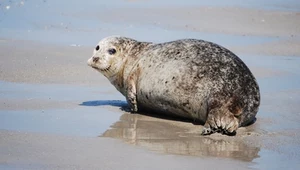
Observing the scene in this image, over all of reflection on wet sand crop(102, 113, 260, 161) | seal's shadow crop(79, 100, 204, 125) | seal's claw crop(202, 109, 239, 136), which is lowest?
reflection on wet sand crop(102, 113, 260, 161)

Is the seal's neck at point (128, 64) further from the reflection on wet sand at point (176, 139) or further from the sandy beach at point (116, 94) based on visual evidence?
the reflection on wet sand at point (176, 139)

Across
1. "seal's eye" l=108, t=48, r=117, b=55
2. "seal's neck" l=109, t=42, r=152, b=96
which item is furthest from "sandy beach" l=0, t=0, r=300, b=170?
"seal's eye" l=108, t=48, r=117, b=55

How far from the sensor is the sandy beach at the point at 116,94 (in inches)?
247

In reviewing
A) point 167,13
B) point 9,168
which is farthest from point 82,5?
point 9,168

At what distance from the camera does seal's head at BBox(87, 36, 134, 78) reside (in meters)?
8.80

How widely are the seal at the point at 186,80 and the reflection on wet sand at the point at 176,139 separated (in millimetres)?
183

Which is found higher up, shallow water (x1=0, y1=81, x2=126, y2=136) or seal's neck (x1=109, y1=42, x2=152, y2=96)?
seal's neck (x1=109, y1=42, x2=152, y2=96)

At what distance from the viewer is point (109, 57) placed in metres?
8.84

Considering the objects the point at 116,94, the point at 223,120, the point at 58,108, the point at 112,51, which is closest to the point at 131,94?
the point at 112,51

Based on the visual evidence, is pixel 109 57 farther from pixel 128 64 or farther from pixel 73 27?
pixel 73 27

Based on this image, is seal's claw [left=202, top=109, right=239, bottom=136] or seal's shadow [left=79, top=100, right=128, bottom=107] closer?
seal's claw [left=202, top=109, right=239, bottom=136]

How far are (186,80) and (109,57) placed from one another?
1381 mm

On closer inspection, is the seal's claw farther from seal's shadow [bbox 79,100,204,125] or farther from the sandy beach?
seal's shadow [bbox 79,100,204,125]

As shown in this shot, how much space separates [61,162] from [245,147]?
1689 millimetres
